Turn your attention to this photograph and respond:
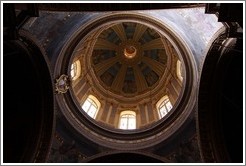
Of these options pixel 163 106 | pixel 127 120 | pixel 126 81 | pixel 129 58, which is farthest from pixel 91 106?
pixel 129 58

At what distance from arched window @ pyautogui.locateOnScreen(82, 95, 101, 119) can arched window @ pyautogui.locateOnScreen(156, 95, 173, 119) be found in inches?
143

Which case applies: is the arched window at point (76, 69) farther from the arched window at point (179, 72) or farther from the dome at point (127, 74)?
the arched window at point (179, 72)

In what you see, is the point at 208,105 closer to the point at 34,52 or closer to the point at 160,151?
the point at 160,151

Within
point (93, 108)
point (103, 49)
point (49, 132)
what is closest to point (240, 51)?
point (49, 132)

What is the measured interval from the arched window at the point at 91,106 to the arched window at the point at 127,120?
1545 mm

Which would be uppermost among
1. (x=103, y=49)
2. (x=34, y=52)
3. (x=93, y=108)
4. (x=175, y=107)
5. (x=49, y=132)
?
(x=103, y=49)

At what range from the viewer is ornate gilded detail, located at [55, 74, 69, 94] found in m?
13.4

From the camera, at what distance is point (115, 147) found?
14406mm

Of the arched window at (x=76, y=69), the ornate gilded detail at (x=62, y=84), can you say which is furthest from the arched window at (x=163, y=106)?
the ornate gilded detail at (x=62, y=84)

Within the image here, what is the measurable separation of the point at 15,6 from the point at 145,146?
872 cm

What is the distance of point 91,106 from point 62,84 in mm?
5688

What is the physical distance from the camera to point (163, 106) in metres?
18.6

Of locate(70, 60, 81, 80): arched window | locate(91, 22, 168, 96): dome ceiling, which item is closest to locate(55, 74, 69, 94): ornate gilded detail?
locate(70, 60, 81, 80): arched window

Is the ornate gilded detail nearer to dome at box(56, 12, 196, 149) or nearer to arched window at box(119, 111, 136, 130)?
dome at box(56, 12, 196, 149)
